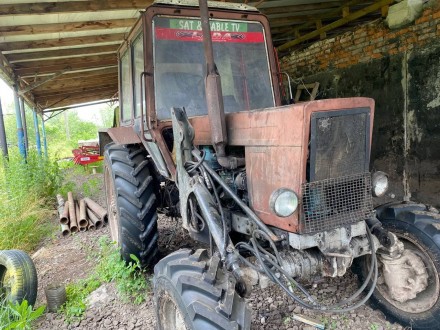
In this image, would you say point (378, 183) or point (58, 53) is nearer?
point (378, 183)

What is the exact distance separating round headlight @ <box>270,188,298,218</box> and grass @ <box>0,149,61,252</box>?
4035 mm

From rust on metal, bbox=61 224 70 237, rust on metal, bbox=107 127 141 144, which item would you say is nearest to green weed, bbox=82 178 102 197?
rust on metal, bbox=61 224 70 237

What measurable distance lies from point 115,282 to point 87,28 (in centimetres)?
393

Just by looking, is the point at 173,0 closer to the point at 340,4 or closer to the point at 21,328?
the point at 21,328

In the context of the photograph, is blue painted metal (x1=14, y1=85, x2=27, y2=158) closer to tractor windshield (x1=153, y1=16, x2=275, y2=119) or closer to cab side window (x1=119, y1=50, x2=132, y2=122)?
cab side window (x1=119, y1=50, x2=132, y2=122)

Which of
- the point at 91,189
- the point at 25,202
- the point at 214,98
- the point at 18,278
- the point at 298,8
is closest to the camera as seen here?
the point at 214,98

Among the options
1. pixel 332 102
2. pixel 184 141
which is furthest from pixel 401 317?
pixel 184 141

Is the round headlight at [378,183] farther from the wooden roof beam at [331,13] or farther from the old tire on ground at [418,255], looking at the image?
the wooden roof beam at [331,13]

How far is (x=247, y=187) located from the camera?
2.23 m

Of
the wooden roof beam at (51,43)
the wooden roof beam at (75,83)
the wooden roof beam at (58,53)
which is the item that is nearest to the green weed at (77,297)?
the wooden roof beam at (51,43)

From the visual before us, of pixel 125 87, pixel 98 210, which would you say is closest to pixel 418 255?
pixel 125 87

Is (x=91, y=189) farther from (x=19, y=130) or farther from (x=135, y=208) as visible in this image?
(x=135, y=208)

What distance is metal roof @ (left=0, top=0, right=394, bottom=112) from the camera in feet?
15.4

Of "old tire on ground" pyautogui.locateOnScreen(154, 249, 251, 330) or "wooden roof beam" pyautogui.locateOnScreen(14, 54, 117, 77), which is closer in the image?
"old tire on ground" pyautogui.locateOnScreen(154, 249, 251, 330)
